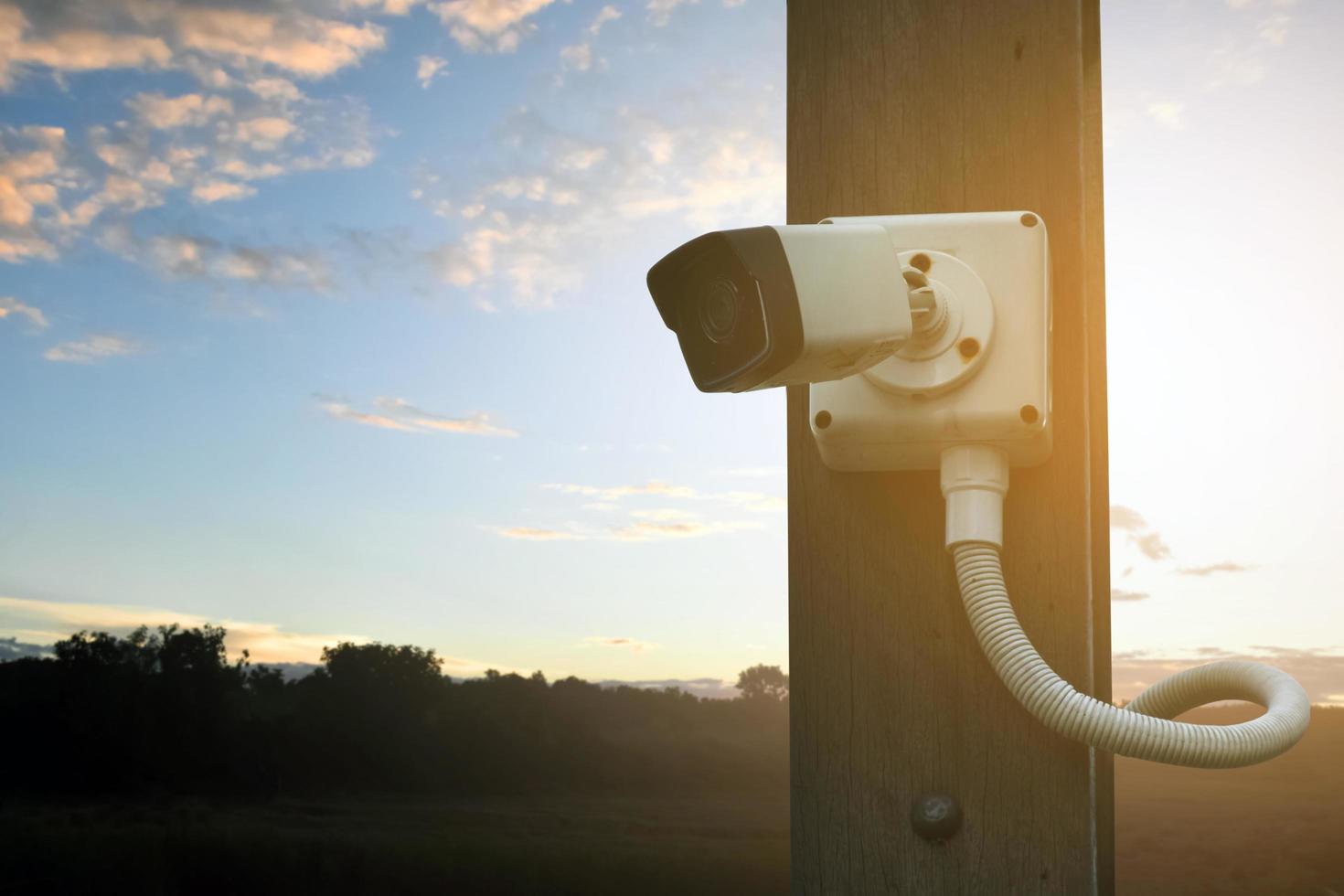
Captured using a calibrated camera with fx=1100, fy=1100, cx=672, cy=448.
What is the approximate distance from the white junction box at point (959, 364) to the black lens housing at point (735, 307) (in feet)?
0.64

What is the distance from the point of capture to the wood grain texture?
3.35 feet

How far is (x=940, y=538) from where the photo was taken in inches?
42.6

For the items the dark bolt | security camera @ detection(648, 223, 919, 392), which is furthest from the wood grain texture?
security camera @ detection(648, 223, 919, 392)

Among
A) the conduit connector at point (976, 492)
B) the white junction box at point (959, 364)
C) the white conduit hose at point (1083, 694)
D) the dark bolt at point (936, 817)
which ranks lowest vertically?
the dark bolt at point (936, 817)

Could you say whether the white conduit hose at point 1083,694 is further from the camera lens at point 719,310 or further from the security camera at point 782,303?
the camera lens at point 719,310

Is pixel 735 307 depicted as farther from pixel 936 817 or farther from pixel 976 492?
pixel 936 817

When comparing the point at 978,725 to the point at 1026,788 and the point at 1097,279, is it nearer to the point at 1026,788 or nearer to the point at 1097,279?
the point at 1026,788

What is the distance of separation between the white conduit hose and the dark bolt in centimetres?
13

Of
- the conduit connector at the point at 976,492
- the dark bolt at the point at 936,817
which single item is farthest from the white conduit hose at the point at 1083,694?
the dark bolt at the point at 936,817

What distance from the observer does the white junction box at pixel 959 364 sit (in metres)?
1.02

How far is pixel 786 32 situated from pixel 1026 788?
833 millimetres

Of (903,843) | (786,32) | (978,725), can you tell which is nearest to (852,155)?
(786,32)

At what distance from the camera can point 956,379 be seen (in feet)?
3.35

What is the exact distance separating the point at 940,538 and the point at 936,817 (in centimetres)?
26
